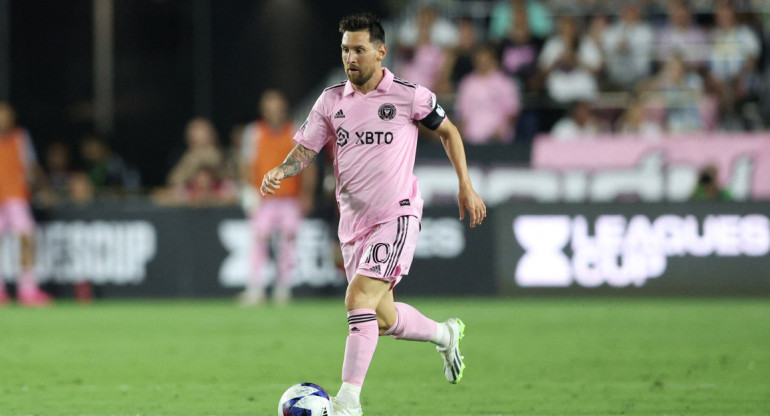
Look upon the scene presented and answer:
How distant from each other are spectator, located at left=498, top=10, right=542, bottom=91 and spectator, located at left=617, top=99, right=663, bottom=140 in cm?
139

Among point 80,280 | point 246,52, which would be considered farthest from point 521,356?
point 246,52

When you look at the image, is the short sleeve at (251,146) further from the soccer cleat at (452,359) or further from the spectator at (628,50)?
the soccer cleat at (452,359)

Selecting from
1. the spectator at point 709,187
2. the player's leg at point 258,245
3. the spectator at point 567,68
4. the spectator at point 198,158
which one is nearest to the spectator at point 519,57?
the spectator at point 567,68

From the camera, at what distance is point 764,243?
1376cm

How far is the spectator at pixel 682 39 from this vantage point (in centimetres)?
1692

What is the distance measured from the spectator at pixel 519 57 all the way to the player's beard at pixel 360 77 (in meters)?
10.3

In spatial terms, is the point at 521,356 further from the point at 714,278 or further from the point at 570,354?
the point at 714,278

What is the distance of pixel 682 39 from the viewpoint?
17.0 metres

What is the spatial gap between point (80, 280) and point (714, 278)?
26.1ft

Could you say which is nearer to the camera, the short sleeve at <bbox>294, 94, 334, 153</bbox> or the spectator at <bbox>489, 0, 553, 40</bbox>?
the short sleeve at <bbox>294, 94, 334, 153</bbox>

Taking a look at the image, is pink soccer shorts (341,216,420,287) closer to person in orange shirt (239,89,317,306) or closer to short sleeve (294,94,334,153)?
short sleeve (294,94,334,153)

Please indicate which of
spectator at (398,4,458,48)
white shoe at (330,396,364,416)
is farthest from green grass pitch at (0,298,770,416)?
spectator at (398,4,458,48)

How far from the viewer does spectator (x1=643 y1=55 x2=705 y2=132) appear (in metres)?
15.9

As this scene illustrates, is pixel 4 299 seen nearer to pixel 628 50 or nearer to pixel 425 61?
pixel 425 61
